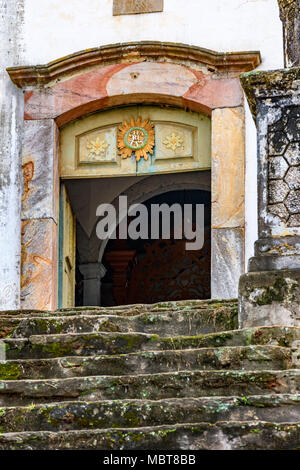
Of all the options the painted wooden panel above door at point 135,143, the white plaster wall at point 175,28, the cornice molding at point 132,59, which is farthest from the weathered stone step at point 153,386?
the cornice molding at point 132,59

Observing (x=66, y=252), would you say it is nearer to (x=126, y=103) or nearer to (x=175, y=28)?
(x=126, y=103)

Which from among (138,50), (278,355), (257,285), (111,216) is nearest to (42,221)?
(138,50)

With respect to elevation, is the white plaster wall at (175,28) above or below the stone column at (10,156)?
above

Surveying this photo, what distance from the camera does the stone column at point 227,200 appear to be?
37.3 ft

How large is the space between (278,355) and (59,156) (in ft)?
20.1

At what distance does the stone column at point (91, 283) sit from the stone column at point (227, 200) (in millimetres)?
4027

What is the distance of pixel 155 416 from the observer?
5.96 m

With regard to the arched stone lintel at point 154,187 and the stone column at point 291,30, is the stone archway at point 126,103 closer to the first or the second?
the arched stone lintel at point 154,187

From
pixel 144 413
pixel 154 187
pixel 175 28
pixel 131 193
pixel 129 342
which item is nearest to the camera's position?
pixel 144 413

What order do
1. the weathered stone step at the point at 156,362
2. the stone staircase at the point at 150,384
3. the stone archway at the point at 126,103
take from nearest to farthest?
the stone staircase at the point at 150,384
the weathered stone step at the point at 156,362
the stone archway at the point at 126,103

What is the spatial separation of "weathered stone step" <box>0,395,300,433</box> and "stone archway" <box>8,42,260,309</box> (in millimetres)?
5343

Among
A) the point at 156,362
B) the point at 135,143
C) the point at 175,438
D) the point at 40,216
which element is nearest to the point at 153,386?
the point at 156,362

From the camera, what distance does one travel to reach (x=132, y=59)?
12.0 m

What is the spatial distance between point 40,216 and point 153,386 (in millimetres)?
5733
